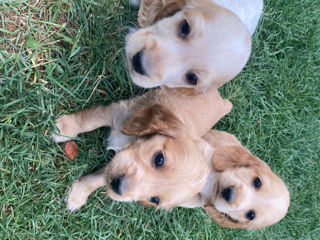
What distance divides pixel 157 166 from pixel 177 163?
0.16 metres

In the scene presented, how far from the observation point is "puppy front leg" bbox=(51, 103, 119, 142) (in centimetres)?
310

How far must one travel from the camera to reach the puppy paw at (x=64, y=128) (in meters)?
3.08

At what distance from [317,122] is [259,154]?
43.8 inches

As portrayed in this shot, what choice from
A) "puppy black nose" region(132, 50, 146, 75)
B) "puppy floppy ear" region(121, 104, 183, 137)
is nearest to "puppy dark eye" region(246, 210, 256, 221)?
"puppy floppy ear" region(121, 104, 183, 137)

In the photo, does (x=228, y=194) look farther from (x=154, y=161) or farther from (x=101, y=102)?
(x=101, y=102)

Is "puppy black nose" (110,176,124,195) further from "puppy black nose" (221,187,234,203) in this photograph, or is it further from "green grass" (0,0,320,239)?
"puppy black nose" (221,187,234,203)

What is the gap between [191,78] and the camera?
9.64 ft

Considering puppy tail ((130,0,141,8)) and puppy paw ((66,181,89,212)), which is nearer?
puppy paw ((66,181,89,212))

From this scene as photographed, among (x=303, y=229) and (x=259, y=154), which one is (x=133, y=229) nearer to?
(x=259, y=154)

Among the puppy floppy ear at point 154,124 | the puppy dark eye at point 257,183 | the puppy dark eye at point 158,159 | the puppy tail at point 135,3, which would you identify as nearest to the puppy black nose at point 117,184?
the puppy dark eye at point 158,159

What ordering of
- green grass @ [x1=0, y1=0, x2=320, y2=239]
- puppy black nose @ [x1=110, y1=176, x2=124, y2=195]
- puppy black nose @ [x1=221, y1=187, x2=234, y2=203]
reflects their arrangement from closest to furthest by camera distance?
puppy black nose @ [x1=110, y1=176, x2=124, y2=195] < green grass @ [x1=0, y1=0, x2=320, y2=239] < puppy black nose @ [x1=221, y1=187, x2=234, y2=203]

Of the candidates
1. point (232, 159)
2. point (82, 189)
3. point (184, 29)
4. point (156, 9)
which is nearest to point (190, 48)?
point (184, 29)

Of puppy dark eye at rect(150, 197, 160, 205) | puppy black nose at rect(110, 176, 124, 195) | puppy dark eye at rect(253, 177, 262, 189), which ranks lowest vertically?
puppy dark eye at rect(253, 177, 262, 189)

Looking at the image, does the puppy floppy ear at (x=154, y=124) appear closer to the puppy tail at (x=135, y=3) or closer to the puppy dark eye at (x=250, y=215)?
the puppy dark eye at (x=250, y=215)
